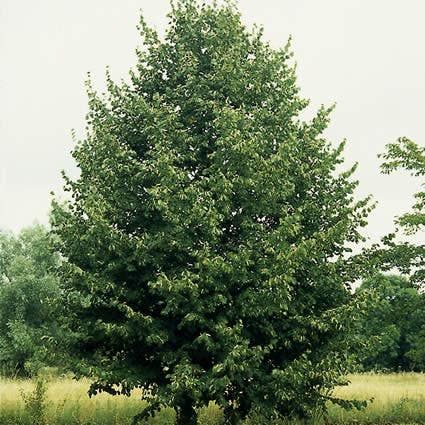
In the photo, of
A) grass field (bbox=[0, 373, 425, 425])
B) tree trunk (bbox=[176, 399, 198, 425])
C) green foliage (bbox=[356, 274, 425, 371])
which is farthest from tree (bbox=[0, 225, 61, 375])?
tree trunk (bbox=[176, 399, 198, 425])

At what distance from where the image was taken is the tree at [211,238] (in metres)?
13.0

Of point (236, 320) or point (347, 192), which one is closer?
point (236, 320)

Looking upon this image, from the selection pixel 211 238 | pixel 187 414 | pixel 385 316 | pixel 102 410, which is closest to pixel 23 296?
pixel 102 410

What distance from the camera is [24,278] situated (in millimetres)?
39625

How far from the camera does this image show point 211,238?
13492 mm

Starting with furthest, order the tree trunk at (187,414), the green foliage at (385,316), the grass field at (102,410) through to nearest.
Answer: the grass field at (102,410) < the green foliage at (385,316) < the tree trunk at (187,414)

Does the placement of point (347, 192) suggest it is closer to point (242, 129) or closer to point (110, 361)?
point (242, 129)

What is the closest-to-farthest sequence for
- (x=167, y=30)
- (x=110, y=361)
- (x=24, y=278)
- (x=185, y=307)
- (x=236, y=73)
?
(x=185, y=307) < (x=110, y=361) < (x=236, y=73) < (x=167, y=30) < (x=24, y=278)

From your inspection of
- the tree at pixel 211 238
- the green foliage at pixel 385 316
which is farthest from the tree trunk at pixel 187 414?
the green foliage at pixel 385 316

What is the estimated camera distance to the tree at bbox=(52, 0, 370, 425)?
13.0m

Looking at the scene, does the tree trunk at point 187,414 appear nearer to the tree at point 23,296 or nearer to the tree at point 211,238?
the tree at point 211,238

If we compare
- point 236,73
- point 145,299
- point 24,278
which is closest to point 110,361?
point 145,299

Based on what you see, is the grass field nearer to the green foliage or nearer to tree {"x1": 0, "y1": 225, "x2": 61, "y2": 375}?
the green foliage

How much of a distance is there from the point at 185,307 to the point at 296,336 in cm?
283
